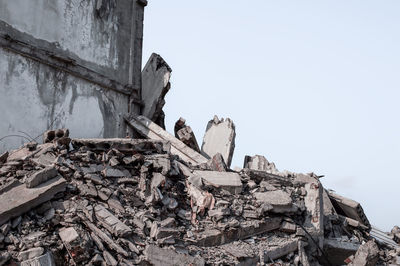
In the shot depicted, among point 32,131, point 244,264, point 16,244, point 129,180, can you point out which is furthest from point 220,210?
point 32,131

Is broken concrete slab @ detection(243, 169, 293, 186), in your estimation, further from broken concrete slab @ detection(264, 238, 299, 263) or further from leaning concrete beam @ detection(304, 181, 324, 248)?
broken concrete slab @ detection(264, 238, 299, 263)

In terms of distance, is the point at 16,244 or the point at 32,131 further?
the point at 32,131

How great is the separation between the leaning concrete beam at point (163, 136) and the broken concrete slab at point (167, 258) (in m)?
4.20

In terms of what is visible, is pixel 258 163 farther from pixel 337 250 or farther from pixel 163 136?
pixel 337 250

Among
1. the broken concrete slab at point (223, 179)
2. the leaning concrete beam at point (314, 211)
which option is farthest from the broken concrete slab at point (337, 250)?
the broken concrete slab at point (223, 179)

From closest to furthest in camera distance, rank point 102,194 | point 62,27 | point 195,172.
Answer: point 102,194 → point 195,172 → point 62,27

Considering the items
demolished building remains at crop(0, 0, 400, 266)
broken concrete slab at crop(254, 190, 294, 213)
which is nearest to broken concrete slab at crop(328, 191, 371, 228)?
demolished building remains at crop(0, 0, 400, 266)

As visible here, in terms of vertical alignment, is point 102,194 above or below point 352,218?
above

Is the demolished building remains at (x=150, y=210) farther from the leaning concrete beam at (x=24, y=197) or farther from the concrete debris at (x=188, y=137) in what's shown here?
the concrete debris at (x=188, y=137)

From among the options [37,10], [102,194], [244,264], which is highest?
[37,10]

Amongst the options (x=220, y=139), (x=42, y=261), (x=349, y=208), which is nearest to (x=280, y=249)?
(x=42, y=261)

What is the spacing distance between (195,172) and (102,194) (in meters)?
1.96

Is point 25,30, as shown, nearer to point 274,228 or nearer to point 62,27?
point 62,27

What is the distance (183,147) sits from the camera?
30.9 feet
